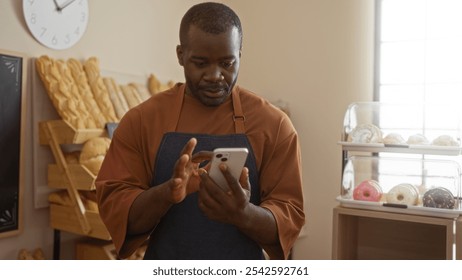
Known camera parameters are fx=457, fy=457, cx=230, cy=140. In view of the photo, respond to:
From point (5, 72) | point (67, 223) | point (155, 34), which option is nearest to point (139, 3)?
point (155, 34)

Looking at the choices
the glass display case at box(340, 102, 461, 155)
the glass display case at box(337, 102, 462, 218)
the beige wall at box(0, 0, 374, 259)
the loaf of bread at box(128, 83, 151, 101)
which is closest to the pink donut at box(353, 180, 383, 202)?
the glass display case at box(337, 102, 462, 218)

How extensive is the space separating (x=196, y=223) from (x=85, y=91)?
157 cm

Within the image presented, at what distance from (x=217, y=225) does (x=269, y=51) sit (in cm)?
280

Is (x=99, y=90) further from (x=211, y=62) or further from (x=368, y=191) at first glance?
(x=211, y=62)

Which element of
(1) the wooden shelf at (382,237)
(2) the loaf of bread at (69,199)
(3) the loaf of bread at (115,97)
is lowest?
(1) the wooden shelf at (382,237)

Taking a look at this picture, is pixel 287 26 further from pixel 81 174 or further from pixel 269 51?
pixel 81 174

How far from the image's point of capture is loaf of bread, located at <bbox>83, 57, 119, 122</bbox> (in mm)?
2404

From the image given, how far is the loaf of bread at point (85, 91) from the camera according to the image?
7.63 ft

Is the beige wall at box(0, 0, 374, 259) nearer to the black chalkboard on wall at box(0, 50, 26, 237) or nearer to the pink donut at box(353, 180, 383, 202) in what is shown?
the black chalkboard on wall at box(0, 50, 26, 237)

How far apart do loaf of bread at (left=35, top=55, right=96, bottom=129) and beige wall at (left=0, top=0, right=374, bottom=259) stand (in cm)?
44

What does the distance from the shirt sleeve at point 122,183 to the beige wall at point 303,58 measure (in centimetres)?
177

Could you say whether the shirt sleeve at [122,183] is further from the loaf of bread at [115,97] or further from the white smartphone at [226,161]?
the loaf of bread at [115,97]

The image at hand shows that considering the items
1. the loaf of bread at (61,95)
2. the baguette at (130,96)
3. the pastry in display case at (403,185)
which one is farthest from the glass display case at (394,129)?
the loaf of bread at (61,95)

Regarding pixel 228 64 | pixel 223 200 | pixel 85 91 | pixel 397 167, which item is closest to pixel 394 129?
pixel 397 167
